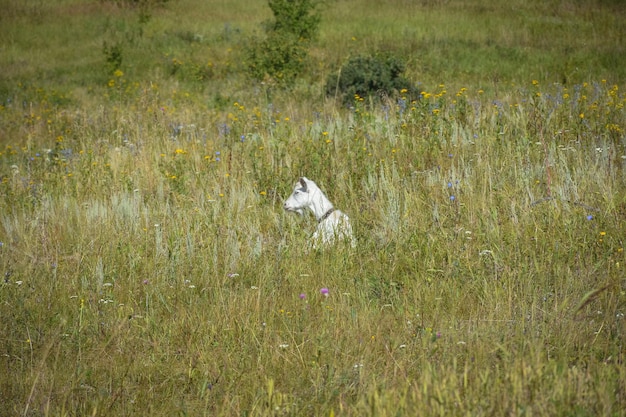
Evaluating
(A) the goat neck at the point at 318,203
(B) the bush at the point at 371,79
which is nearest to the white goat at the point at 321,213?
(A) the goat neck at the point at 318,203

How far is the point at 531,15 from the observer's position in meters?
21.3

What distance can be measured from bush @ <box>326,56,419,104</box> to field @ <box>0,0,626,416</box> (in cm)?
223

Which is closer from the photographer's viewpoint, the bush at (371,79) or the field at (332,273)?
the field at (332,273)

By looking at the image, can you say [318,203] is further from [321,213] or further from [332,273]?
[332,273]

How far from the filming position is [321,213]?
16.3 ft

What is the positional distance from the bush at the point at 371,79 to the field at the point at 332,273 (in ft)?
7.31

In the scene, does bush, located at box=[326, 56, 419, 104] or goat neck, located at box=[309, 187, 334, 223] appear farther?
bush, located at box=[326, 56, 419, 104]

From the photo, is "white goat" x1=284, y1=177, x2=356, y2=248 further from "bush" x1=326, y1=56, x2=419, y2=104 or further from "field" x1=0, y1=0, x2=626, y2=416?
"bush" x1=326, y1=56, x2=419, y2=104

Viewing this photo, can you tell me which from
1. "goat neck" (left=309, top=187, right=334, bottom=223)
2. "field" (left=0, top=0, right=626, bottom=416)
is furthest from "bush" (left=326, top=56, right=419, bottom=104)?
"goat neck" (left=309, top=187, right=334, bottom=223)

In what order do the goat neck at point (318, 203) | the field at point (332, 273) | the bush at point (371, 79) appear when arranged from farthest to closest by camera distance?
1. the bush at point (371, 79)
2. the goat neck at point (318, 203)
3. the field at point (332, 273)

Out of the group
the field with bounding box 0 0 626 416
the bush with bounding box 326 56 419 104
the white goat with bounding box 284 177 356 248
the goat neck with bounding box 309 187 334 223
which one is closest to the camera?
the field with bounding box 0 0 626 416

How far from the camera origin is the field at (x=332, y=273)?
2691 millimetres

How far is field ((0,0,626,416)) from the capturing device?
2.69m

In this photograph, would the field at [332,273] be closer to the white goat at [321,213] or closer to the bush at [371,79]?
the white goat at [321,213]
